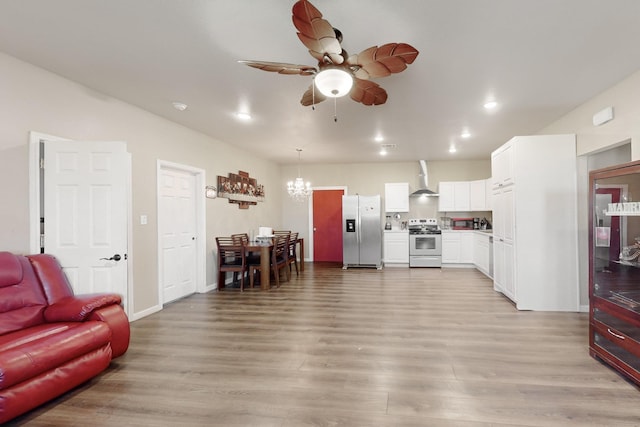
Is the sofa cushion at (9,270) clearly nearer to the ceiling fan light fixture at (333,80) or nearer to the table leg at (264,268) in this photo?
the ceiling fan light fixture at (333,80)

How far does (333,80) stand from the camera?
2111 mm

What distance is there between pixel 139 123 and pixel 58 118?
37.6 inches

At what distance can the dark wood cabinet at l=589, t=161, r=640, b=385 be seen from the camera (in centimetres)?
240

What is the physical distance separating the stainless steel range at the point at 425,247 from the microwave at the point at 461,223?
2.15 feet

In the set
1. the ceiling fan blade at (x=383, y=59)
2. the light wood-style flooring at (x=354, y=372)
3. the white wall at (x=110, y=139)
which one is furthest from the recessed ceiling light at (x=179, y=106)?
the light wood-style flooring at (x=354, y=372)

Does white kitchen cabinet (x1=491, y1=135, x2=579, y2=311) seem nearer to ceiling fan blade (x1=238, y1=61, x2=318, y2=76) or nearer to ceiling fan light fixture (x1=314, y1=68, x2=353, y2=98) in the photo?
ceiling fan light fixture (x1=314, y1=68, x2=353, y2=98)

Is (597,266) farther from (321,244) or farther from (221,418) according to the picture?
(321,244)

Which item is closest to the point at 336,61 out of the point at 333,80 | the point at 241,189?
the point at 333,80

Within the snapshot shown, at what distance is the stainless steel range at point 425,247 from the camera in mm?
7246

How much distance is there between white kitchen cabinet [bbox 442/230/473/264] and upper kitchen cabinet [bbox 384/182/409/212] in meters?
1.14

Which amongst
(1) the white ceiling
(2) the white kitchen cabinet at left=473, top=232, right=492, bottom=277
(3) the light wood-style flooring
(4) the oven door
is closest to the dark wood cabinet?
(3) the light wood-style flooring

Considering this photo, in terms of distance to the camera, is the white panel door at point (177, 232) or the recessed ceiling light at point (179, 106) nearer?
the recessed ceiling light at point (179, 106)

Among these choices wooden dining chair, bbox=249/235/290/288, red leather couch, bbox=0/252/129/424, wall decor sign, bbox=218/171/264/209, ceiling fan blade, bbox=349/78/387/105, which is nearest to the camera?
red leather couch, bbox=0/252/129/424

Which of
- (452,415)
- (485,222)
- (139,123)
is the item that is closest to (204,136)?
(139,123)
